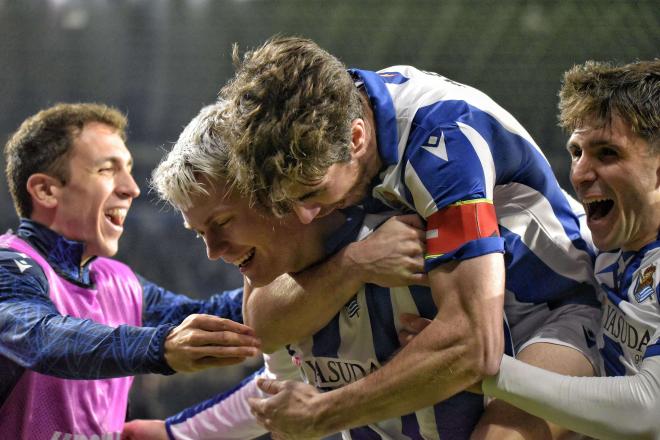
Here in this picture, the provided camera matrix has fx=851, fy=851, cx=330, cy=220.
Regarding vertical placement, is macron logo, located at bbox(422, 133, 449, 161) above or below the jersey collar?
above

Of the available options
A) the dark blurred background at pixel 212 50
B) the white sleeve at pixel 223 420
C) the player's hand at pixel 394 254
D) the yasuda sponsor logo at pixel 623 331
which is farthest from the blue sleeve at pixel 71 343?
the dark blurred background at pixel 212 50

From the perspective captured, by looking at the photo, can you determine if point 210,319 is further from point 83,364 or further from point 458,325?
point 458,325

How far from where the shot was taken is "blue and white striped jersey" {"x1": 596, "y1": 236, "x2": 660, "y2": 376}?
1.69 metres

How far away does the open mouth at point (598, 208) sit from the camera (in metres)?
1.87

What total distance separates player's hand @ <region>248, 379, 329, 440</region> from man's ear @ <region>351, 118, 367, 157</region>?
0.54 m

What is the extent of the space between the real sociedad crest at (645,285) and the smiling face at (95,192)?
145 centimetres

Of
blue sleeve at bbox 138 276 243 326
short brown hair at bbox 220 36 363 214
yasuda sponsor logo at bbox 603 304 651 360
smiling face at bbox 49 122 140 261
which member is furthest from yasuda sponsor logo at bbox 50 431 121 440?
yasuda sponsor logo at bbox 603 304 651 360

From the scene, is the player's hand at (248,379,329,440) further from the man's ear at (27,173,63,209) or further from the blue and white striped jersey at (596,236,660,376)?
the man's ear at (27,173,63,209)

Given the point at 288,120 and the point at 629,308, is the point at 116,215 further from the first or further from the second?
the point at 629,308

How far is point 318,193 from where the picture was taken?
5.75 feet

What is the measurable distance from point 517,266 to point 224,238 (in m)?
0.66

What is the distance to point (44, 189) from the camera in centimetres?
242

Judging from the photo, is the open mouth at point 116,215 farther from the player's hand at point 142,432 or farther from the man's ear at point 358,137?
the man's ear at point 358,137

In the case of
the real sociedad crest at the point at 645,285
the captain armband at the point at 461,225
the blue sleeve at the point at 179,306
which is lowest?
the blue sleeve at the point at 179,306
